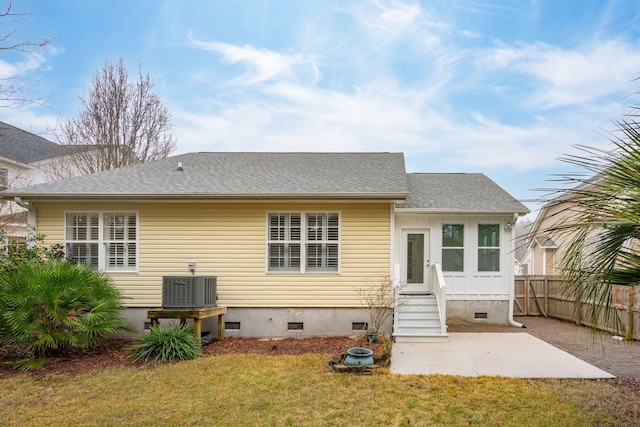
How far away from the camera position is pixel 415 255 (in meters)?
11.1

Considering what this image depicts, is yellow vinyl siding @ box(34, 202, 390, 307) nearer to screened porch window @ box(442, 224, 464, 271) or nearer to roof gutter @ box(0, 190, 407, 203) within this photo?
roof gutter @ box(0, 190, 407, 203)

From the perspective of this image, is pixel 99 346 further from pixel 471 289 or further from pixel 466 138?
pixel 466 138

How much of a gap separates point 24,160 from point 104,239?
13533mm

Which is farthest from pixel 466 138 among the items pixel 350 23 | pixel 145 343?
pixel 145 343

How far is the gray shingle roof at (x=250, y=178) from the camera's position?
897 centimetres

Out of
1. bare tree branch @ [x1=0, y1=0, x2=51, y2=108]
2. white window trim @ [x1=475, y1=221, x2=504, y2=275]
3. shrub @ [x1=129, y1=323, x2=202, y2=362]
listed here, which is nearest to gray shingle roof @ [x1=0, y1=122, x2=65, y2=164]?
bare tree branch @ [x1=0, y1=0, x2=51, y2=108]

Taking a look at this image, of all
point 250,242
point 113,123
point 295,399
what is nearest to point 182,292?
point 250,242

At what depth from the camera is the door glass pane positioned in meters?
11.0

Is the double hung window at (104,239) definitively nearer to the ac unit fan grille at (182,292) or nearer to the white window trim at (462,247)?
the ac unit fan grille at (182,292)

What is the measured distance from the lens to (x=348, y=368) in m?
6.61

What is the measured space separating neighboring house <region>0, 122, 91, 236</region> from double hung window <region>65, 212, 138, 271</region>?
9.95 meters

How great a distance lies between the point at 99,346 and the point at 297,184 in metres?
5.41

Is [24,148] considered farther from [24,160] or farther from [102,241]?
[102,241]

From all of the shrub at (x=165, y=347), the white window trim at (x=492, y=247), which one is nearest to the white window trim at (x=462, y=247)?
the white window trim at (x=492, y=247)
